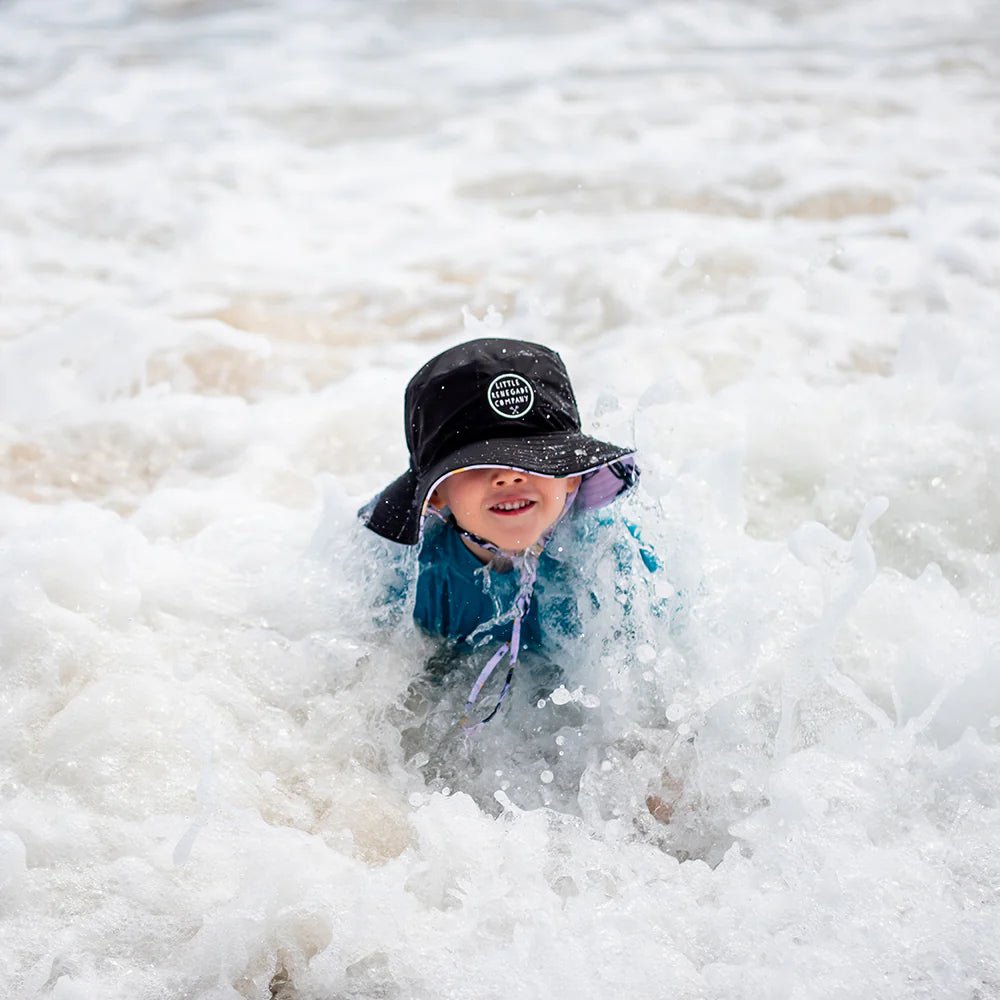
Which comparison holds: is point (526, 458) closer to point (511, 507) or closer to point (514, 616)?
point (511, 507)

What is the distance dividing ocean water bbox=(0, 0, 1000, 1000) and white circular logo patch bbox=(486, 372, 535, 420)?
595 mm

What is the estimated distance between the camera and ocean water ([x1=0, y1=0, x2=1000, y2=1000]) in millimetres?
2211

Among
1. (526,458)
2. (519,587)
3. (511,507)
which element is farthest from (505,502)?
(519,587)

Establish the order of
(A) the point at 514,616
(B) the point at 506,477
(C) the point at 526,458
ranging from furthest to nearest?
(A) the point at 514,616 < (B) the point at 506,477 < (C) the point at 526,458

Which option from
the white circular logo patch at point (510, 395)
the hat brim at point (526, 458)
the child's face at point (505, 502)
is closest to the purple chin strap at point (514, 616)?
the child's face at point (505, 502)

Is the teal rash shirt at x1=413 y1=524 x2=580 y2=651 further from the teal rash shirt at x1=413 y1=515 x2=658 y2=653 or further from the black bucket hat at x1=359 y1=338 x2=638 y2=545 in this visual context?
the black bucket hat at x1=359 y1=338 x2=638 y2=545

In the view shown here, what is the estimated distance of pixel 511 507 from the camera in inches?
102

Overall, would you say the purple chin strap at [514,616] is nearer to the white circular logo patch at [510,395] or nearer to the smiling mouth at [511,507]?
the smiling mouth at [511,507]

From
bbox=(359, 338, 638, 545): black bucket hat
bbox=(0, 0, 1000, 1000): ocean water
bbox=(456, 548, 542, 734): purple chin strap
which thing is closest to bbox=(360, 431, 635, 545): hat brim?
bbox=(359, 338, 638, 545): black bucket hat

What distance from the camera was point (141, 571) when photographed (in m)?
3.18

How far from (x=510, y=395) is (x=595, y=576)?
23.3 inches

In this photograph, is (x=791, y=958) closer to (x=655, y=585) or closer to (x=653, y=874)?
(x=653, y=874)

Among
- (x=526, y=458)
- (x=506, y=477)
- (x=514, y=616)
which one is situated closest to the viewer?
(x=526, y=458)

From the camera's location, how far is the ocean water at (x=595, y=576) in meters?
2.21
